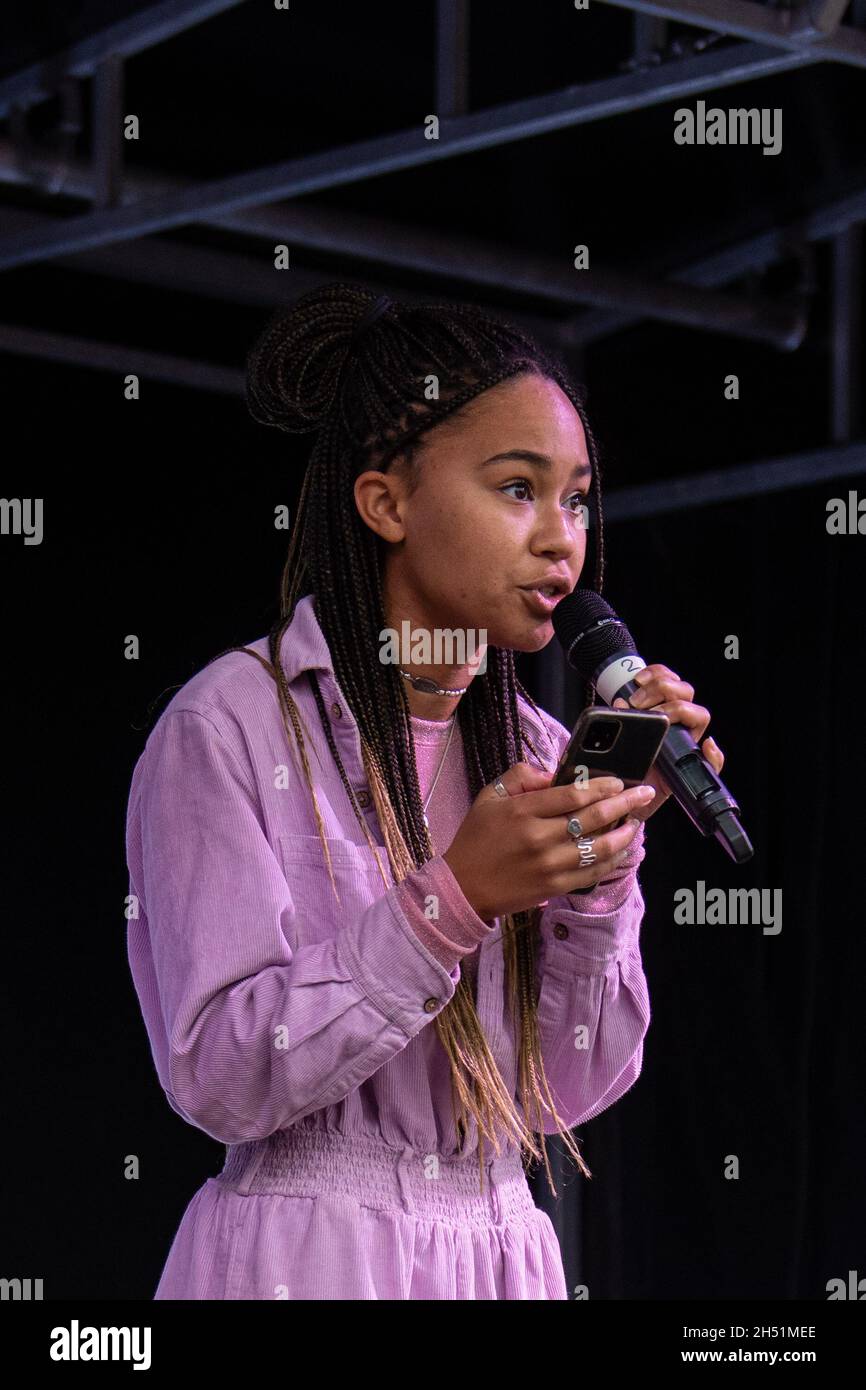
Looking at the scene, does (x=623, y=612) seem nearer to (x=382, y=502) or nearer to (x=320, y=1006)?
(x=382, y=502)

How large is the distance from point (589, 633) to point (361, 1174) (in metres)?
0.46

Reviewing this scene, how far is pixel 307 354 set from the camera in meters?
1.65

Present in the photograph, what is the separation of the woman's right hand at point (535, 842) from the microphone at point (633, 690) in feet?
0.18

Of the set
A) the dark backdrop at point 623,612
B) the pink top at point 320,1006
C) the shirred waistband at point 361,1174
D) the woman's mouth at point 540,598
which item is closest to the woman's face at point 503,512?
the woman's mouth at point 540,598

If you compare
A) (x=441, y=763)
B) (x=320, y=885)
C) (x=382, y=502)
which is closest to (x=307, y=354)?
(x=382, y=502)

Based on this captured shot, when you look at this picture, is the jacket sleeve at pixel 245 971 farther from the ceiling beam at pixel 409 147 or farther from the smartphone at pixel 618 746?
the ceiling beam at pixel 409 147

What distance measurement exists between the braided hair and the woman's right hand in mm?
183

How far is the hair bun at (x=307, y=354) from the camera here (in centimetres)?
163

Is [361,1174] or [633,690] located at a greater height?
[633,690]

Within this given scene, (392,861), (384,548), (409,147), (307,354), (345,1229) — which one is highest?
(409,147)

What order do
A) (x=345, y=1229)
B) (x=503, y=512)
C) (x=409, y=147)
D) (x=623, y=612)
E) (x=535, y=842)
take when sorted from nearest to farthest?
(x=535, y=842) → (x=345, y=1229) → (x=503, y=512) → (x=409, y=147) → (x=623, y=612)

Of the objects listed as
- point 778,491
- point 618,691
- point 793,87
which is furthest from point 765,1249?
point 618,691

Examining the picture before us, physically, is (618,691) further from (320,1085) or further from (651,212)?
(651,212)

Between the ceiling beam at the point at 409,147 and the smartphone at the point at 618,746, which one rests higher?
the ceiling beam at the point at 409,147
